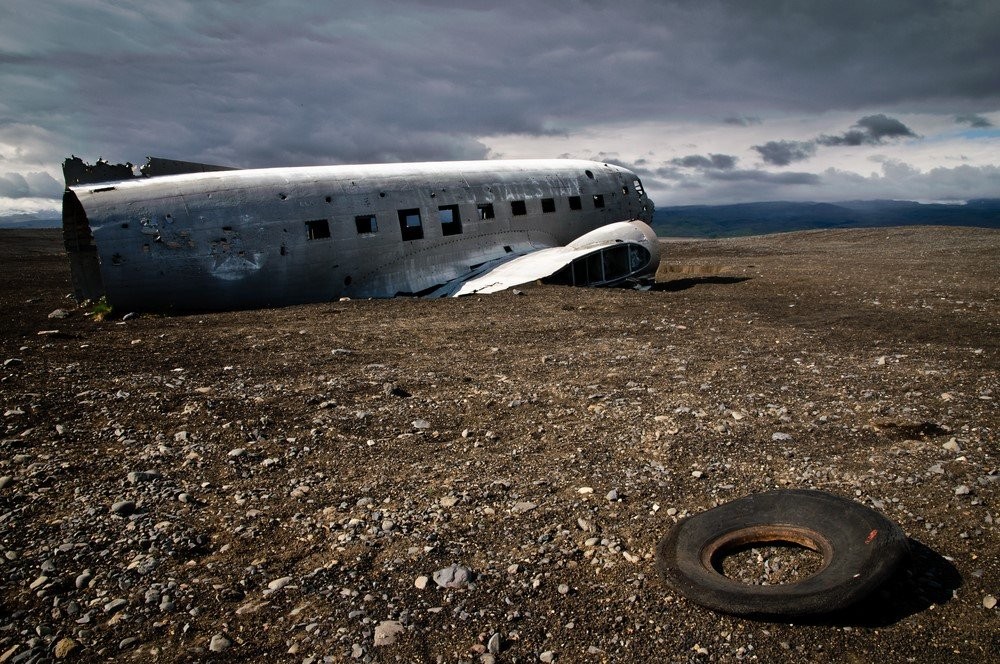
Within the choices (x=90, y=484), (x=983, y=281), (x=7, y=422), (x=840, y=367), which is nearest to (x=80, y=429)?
(x=7, y=422)

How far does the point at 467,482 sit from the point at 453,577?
145 centimetres

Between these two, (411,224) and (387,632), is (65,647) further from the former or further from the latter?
(411,224)

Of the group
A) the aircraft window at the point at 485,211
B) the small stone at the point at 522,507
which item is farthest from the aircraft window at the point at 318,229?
the small stone at the point at 522,507

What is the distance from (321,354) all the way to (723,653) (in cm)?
830

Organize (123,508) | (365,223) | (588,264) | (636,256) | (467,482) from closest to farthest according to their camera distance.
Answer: (123,508) → (467,482) → (365,223) → (588,264) → (636,256)

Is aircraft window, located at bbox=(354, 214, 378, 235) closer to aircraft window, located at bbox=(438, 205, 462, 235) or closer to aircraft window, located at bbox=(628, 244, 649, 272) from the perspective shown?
aircraft window, located at bbox=(438, 205, 462, 235)

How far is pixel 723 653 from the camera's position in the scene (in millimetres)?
3574

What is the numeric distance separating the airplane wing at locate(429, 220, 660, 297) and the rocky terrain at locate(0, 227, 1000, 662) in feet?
18.8

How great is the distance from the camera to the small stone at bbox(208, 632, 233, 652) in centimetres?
372

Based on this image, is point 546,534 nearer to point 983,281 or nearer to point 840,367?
point 840,367

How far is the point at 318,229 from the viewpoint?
15.8 meters

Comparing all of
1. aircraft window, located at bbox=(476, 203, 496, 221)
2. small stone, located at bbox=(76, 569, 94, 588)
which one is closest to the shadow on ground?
small stone, located at bbox=(76, 569, 94, 588)

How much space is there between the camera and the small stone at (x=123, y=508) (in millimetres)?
5184

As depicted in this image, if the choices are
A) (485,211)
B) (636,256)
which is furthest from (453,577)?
(485,211)
